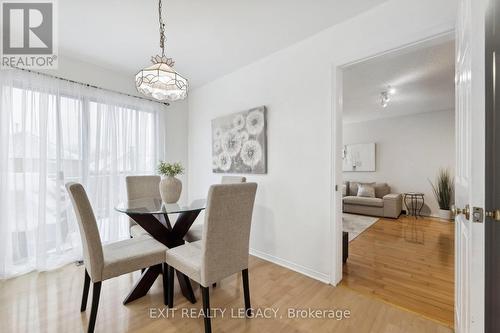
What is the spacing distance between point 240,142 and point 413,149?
440 centimetres

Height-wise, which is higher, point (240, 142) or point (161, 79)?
point (161, 79)

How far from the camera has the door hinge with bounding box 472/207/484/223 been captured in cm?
89

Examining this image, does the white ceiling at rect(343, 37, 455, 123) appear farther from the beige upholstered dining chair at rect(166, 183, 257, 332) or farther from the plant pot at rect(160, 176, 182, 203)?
the plant pot at rect(160, 176, 182, 203)

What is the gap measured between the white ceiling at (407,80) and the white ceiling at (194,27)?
626 mm

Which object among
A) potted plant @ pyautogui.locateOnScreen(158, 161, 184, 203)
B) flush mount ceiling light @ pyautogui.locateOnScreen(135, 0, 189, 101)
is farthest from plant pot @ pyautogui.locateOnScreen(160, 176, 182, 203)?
flush mount ceiling light @ pyautogui.locateOnScreen(135, 0, 189, 101)

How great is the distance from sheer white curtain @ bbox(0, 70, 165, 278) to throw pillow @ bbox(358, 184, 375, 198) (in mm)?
4817

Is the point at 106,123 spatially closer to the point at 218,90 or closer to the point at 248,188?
the point at 218,90

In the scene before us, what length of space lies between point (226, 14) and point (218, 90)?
1.43 metres

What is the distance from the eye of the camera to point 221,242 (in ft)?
4.91

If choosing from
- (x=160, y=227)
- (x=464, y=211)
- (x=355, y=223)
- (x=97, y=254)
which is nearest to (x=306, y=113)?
(x=464, y=211)

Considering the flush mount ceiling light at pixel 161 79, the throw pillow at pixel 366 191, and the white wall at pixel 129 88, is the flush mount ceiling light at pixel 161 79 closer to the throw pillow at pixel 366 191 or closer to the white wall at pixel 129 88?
the white wall at pixel 129 88

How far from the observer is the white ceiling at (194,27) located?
72.2 inches

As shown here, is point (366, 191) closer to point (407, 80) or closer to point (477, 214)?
point (407, 80)

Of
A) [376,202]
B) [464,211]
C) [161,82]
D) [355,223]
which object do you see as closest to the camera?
[464,211]
